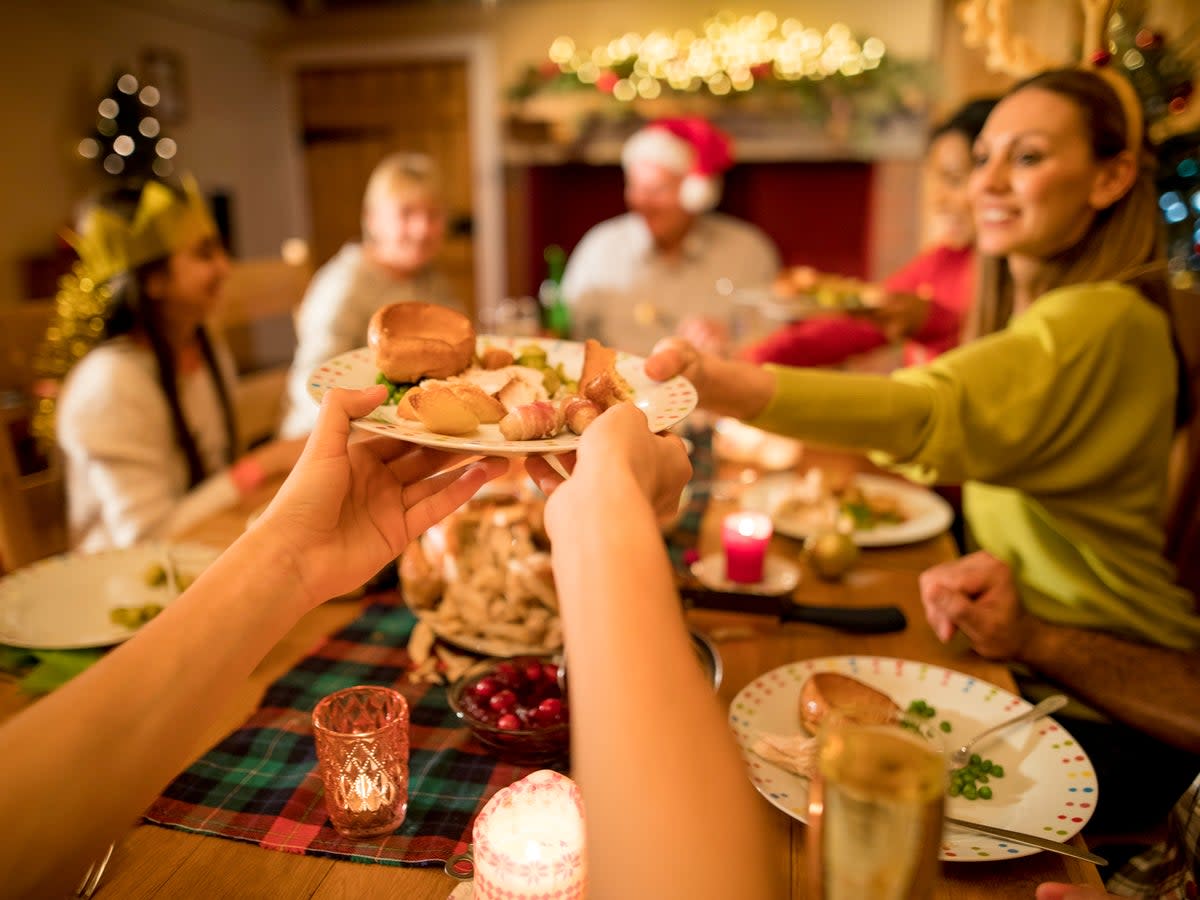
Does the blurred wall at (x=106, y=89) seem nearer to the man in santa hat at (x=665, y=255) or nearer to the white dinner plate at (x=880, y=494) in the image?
the man in santa hat at (x=665, y=255)

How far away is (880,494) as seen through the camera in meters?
1.69

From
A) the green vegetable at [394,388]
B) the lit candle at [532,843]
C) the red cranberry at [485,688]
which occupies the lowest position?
the red cranberry at [485,688]

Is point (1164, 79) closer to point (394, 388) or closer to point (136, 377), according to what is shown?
point (394, 388)

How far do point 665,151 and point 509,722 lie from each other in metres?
3.03

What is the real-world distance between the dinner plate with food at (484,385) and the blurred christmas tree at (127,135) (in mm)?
4526

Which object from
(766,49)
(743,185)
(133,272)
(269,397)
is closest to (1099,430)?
(133,272)

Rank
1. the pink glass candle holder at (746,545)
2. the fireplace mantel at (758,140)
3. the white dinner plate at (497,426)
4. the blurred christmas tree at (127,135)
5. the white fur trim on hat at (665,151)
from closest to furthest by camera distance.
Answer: the white dinner plate at (497,426) → the pink glass candle holder at (746,545) → the white fur trim on hat at (665,151) → the blurred christmas tree at (127,135) → the fireplace mantel at (758,140)

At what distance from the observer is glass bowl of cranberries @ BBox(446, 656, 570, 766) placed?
0.86m

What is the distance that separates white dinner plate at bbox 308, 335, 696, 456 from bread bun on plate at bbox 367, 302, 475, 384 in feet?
0.13

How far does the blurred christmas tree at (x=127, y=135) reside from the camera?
4.57 m

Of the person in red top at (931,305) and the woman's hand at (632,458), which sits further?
the person in red top at (931,305)

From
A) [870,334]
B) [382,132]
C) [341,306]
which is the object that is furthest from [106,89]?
[870,334]

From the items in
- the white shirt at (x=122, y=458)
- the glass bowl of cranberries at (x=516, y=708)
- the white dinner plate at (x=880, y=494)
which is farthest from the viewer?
the white shirt at (x=122, y=458)

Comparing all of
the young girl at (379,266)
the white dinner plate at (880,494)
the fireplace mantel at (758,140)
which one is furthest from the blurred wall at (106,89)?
the white dinner plate at (880,494)
